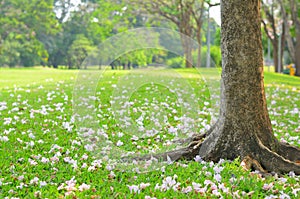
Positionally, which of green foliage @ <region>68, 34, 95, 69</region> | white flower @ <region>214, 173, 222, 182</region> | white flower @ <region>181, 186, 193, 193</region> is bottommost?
white flower @ <region>181, 186, 193, 193</region>

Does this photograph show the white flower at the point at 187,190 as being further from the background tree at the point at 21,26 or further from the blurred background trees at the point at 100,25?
the background tree at the point at 21,26

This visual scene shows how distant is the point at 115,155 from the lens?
4949 millimetres

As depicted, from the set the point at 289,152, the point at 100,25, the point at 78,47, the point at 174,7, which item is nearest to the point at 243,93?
the point at 289,152

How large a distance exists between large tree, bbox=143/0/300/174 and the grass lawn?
7.5 inches

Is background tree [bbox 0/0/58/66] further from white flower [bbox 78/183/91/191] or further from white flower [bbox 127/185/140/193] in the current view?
white flower [bbox 127/185/140/193]

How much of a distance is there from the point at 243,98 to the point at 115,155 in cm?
153

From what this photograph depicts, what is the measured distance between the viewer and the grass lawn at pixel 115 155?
3846 millimetres

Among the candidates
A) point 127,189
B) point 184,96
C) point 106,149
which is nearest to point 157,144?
point 106,149

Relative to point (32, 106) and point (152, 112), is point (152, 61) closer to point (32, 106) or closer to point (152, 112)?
point (152, 112)

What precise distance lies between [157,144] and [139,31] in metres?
1.41

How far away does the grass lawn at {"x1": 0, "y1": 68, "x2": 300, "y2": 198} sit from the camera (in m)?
3.85

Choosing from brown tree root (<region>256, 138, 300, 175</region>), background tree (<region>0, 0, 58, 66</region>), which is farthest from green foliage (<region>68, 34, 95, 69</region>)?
brown tree root (<region>256, 138, 300, 175</region>)

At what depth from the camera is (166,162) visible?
185 inches

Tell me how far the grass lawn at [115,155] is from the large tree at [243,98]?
191mm
